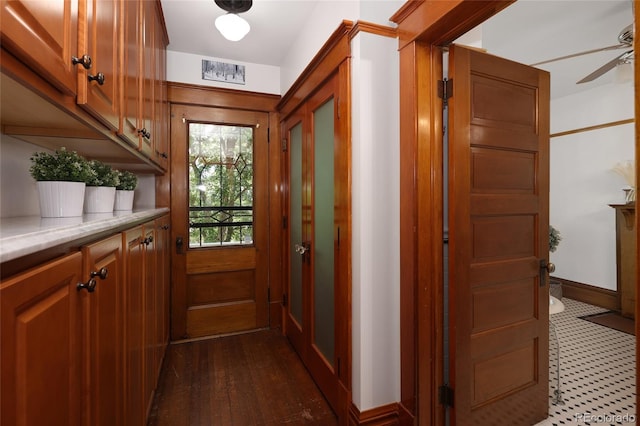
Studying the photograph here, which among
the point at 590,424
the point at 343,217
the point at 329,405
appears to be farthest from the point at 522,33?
the point at 329,405

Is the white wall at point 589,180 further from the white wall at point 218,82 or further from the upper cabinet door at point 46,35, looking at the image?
the upper cabinet door at point 46,35

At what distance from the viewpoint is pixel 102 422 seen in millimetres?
843

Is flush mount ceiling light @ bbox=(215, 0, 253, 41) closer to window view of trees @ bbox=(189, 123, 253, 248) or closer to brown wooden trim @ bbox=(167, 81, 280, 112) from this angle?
brown wooden trim @ bbox=(167, 81, 280, 112)

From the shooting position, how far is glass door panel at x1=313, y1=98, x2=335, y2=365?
192 centimetres

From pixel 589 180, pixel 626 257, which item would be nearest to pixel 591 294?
pixel 626 257

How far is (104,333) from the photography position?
86 centimetres

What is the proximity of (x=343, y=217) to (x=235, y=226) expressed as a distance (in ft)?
5.48

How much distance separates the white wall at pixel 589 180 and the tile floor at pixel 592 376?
111cm

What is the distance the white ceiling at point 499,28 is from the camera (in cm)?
215

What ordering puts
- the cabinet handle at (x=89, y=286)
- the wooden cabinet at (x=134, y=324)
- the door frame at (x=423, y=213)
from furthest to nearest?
the door frame at (x=423, y=213), the wooden cabinet at (x=134, y=324), the cabinet handle at (x=89, y=286)

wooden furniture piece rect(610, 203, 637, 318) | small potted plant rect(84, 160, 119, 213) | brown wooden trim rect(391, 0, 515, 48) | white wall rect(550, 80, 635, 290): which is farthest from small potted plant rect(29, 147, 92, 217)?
white wall rect(550, 80, 635, 290)

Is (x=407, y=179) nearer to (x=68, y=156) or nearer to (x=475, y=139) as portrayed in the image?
(x=475, y=139)

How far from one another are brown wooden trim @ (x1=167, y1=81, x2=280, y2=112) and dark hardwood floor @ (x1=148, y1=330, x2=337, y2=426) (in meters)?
2.29

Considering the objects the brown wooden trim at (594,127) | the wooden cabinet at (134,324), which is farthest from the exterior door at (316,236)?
the brown wooden trim at (594,127)
